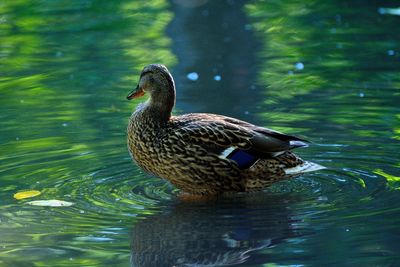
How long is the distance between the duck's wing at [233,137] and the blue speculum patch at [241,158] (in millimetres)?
40

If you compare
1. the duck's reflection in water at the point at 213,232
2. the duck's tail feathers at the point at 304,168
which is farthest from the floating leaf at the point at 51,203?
the duck's tail feathers at the point at 304,168

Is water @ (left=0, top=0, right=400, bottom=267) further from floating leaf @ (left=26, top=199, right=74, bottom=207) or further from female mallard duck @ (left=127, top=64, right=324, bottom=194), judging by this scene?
female mallard duck @ (left=127, top=64, right=324, bottom=194)

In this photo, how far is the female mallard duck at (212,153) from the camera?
8180 mm

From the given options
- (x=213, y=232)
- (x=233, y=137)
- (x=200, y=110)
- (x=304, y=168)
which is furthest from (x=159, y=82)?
(x=200, y=110)

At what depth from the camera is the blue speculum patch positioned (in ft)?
27.0

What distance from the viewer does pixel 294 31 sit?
14648 millimetres

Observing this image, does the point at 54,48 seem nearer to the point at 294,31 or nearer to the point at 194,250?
the point at 294,31

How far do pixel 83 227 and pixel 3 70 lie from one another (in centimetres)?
605

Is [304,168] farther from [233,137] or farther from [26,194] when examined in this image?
[26,194]

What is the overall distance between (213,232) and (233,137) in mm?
1260

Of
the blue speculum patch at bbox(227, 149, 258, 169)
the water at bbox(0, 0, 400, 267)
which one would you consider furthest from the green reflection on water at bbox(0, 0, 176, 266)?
the blue speculum patch at bbox(227, 149, 258, 169)

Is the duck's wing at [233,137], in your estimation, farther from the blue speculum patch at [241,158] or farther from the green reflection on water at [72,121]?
the green reflection on water at [72,121]

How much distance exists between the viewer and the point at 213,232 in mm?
7219

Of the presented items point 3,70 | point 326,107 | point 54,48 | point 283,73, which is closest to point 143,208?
point 326,107
